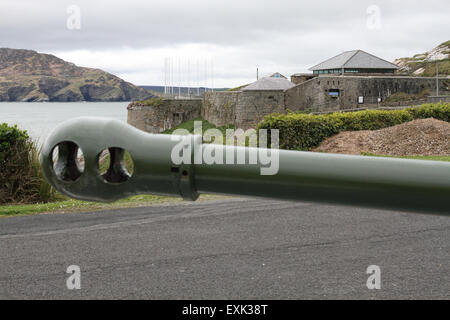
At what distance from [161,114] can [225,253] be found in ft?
206

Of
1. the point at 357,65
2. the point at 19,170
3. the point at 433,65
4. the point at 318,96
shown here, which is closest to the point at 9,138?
the point at 19,170

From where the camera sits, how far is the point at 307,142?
2380 cm

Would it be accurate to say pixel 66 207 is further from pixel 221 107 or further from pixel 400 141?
pixel 221 107

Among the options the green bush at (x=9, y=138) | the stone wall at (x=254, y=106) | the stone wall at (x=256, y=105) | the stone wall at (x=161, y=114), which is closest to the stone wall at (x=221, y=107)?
the stone wall at (x=254, y=106)

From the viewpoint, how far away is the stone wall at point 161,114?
68562mm

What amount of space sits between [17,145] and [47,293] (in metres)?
7.62

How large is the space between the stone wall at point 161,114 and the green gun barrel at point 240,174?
221 feet

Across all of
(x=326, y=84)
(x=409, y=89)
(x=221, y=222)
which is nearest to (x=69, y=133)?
(x=221, y=222)

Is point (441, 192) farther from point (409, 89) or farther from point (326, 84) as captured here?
point (409, 89)

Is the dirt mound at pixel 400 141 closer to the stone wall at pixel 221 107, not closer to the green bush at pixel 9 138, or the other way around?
the green bush at pixel 9 138

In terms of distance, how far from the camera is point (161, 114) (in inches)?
2721

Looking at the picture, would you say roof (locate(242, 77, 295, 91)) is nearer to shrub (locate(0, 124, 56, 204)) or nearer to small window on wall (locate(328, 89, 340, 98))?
small window on wall (locate(328, 89, 340, 98))
